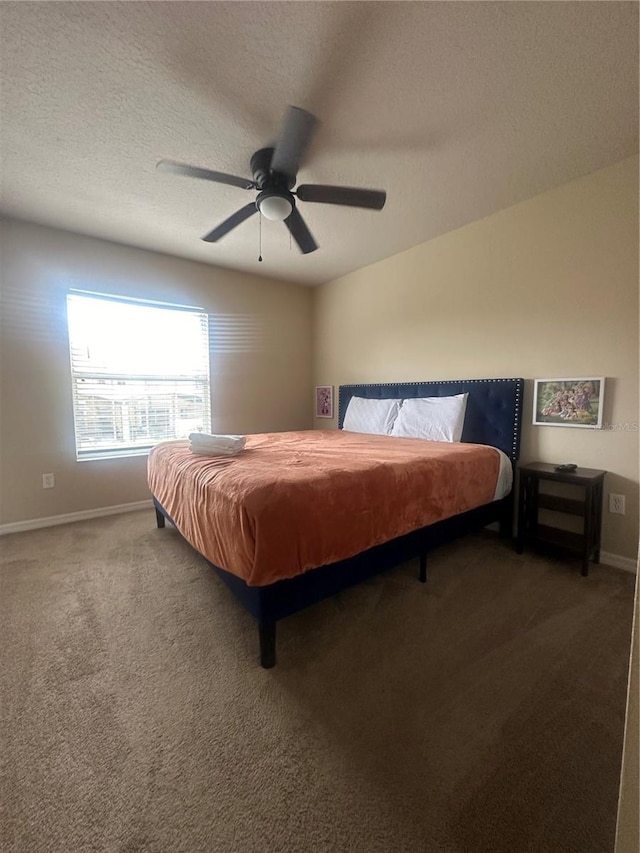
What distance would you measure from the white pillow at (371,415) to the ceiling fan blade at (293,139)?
2170mm

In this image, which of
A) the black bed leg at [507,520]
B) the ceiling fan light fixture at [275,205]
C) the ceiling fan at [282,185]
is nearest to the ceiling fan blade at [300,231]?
the ceiling fan at [282,185]

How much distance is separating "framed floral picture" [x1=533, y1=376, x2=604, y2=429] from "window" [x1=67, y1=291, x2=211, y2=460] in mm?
3279

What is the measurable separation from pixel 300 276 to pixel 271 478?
3.42m

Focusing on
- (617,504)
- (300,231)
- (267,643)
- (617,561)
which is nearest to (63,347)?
(300,231)

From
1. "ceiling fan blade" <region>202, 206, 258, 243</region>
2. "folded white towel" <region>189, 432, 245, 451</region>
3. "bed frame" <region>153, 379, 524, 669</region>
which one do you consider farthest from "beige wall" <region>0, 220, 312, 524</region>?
"folded white towel" <region>189, 432, 245, 451</region>

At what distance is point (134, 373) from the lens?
134 inches

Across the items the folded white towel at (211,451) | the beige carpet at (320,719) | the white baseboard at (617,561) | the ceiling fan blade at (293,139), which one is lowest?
the beige carpet at (320,719)

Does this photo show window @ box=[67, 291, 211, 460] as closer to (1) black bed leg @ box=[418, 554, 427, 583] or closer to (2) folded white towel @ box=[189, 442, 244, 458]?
(2) folded white towel @ box=[189, 442, 244, 458]

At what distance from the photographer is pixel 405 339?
3.49 meters

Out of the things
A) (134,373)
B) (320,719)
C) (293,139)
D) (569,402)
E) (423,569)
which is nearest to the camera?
(320,719)

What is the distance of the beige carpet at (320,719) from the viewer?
887mm

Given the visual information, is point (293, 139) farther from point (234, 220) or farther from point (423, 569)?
point (423, 569)

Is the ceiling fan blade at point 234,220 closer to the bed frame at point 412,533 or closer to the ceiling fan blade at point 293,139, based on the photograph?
the ceiling fan blade at point 293,139

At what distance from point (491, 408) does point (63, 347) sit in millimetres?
3792
